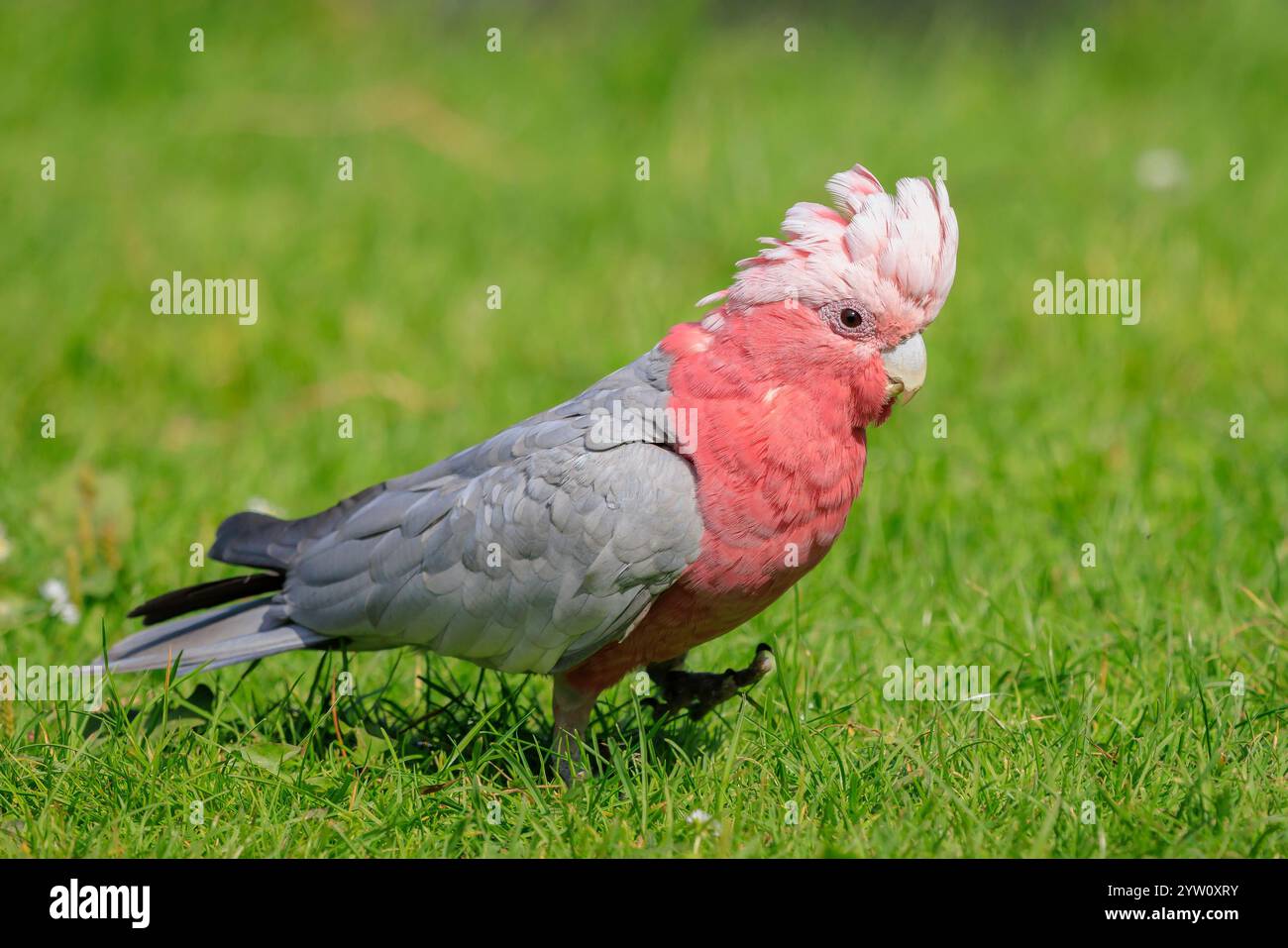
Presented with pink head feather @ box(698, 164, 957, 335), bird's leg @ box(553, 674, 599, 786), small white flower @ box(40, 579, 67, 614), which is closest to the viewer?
pink head feather @ box(698, 164, 957, 335)

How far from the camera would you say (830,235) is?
11.3 ft

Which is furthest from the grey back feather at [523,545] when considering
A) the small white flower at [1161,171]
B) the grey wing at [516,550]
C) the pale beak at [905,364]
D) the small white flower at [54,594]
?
the small white flower at [1161,171]

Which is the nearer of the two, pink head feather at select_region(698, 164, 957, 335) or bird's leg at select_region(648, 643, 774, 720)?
pink head feather at select_region(698, 164, 957, 335)

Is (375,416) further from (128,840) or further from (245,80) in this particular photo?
(245,80)

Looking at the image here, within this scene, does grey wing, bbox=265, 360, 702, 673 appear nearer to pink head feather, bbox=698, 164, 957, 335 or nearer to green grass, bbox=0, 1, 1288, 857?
green grass, bbox=0, 1, 1288, 857

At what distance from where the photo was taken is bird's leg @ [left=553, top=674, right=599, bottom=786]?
371 centimetres

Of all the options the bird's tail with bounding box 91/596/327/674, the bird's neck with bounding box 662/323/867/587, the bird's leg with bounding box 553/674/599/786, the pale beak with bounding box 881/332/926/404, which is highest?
the pale beak with bounding box 881/332/926/404

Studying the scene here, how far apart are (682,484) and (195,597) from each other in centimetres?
147

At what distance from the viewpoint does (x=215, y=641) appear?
3.86 metres

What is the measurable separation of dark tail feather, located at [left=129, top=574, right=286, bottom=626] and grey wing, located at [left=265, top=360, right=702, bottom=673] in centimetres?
12

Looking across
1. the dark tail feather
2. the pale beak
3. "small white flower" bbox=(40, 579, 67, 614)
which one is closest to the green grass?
"small white flower" bbox=(40, 579, 67, 614)

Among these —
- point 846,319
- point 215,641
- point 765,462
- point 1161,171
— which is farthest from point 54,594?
point 1161,171

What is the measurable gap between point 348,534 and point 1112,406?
12.5 ft
